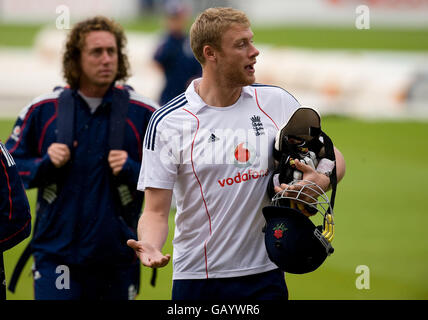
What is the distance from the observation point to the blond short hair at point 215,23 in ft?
15.2

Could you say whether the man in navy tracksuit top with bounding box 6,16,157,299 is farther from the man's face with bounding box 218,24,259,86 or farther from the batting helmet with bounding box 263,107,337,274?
the batting helmet with bounding box 263,107,337,274

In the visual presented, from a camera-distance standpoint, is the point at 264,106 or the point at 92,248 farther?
the point at 92,248

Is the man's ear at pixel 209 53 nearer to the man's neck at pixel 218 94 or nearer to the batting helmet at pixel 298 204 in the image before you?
the man's neck at pixel 218 94

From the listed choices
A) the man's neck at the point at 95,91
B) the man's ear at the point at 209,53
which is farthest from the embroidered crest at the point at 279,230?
the man's neck at the point at 95,91

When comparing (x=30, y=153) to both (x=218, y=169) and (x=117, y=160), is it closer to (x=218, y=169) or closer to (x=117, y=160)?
(x=117, y=160)

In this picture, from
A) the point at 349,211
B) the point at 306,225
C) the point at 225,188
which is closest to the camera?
the point at 306,225

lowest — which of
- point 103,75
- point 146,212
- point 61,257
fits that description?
point 61,257

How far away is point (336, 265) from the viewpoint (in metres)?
9.44

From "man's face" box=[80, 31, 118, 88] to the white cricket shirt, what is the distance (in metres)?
1.41

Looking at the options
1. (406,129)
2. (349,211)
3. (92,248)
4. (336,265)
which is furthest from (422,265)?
(406,129)

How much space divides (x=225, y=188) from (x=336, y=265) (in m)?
5.06

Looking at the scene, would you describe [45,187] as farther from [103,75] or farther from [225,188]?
[225,188]

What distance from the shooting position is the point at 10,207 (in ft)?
14.1

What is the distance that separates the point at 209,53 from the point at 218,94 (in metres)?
0.25
